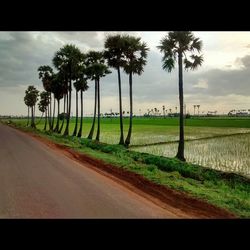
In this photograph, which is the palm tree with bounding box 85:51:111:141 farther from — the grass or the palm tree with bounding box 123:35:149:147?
the grass

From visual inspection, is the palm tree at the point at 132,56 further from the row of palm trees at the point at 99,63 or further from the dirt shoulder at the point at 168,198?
the dirt shoulder at the point at 168,198

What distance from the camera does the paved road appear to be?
8.90 m

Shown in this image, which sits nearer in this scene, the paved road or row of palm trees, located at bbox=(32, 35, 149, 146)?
the paved road

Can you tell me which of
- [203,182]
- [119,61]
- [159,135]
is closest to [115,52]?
[119,61]

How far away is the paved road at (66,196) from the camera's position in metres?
8.90

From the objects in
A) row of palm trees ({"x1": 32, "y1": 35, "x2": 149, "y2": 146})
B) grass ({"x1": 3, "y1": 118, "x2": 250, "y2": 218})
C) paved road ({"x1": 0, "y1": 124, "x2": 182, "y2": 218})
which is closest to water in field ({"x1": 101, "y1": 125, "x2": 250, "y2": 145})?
row of palm trees ({"x1": 32, "y1": 35, "x2": 149, "y2": 146})

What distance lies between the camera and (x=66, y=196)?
1078 centimetres

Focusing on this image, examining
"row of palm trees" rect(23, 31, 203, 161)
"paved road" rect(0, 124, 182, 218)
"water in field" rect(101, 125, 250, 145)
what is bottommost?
"water in field" rect(101, 125, 250, 145)

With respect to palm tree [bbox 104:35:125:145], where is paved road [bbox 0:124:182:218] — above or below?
below
